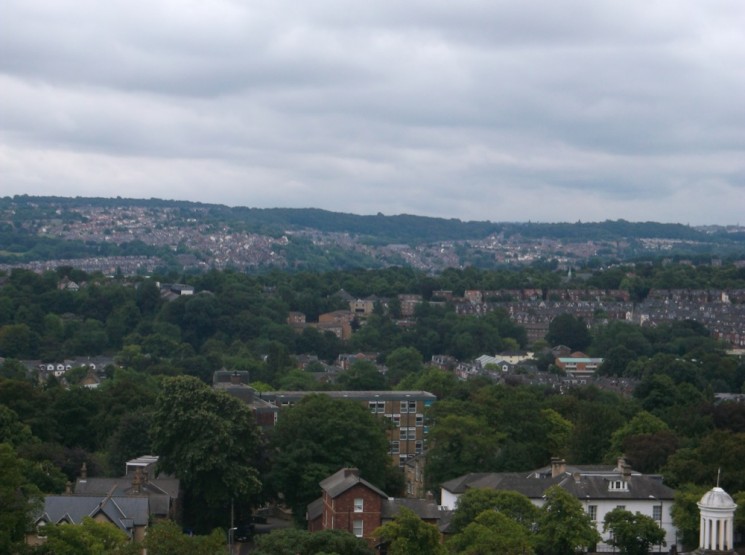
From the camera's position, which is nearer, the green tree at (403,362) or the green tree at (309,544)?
the green tree at (309,544)

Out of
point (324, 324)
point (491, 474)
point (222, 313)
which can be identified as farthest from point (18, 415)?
point (324, 324)

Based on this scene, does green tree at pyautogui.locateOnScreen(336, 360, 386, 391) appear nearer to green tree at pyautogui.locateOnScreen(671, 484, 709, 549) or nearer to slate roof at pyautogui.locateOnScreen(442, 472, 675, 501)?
slate roof at pyautogui.locateOnScreen(442, 472, 675, 501)

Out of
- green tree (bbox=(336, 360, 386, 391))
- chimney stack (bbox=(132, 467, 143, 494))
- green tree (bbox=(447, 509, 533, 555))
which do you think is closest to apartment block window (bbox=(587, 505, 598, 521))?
green tree (bbox=(447, 509, 533, 555))

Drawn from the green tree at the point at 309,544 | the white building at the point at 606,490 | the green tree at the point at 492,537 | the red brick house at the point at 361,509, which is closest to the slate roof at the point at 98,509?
the green tree at the point at 309,544

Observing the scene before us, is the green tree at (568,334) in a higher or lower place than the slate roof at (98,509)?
lower

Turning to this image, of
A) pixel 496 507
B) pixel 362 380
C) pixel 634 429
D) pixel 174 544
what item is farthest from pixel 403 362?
pixel 174 544

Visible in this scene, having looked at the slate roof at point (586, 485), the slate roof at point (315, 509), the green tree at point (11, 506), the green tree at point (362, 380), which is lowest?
the green tree at point (362, 380)

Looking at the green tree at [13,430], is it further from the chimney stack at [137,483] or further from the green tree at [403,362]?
the green tree at [403,362]
